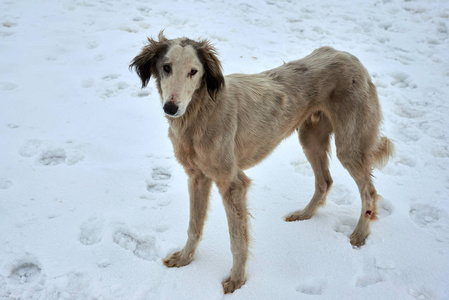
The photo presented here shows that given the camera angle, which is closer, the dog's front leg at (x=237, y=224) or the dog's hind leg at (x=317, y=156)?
the dog's front leg at (x=237, y=224)

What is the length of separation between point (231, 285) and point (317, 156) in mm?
1554

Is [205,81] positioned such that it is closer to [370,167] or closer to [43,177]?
[370,167]

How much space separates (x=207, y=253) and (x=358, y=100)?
6.17ft

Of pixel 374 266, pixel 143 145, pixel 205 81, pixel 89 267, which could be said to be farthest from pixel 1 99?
pixel 374 266

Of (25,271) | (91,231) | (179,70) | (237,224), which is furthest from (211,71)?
(25,271)

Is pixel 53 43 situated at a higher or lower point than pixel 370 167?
lower

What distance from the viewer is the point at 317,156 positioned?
3742 mm

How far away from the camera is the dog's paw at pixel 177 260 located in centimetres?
311

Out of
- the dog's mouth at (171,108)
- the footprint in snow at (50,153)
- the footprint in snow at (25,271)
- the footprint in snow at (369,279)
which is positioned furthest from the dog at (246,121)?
the footprint in snow at (50,153)

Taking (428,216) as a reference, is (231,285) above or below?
below

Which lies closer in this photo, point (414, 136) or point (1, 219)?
point (1, 219)

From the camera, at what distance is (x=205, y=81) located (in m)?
2.75

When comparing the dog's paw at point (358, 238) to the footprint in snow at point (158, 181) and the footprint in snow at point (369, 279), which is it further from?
the footprint in snow at point (158, 181)

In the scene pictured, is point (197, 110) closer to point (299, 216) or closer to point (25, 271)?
point (299, 216)
